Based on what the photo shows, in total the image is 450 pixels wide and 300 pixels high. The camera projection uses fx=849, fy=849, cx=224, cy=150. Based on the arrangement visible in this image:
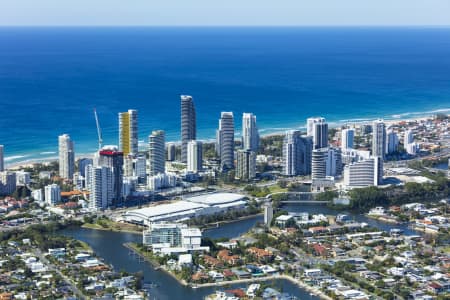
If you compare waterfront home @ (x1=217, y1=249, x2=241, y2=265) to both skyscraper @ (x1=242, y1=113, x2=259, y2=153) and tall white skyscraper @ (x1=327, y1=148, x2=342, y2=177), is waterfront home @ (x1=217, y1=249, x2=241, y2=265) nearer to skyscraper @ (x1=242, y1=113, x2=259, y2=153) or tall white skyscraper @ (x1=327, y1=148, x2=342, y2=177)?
tall white skyscraper @ (x1=327, y1=148, x2=342, y2=177)

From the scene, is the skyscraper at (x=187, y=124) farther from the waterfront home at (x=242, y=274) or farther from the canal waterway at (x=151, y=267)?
the waterfront home at (x=242, y=274)

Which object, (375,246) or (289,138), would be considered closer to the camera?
(375,246)

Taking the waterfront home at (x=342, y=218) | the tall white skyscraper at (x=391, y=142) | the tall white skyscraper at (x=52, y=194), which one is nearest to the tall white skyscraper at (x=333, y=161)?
the tall white skyscraper at (x=391, y=142)

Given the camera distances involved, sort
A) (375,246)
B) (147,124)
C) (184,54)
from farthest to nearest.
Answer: (184,54), (147,124), (375,246)

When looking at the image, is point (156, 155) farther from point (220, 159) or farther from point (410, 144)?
point (410, 144)

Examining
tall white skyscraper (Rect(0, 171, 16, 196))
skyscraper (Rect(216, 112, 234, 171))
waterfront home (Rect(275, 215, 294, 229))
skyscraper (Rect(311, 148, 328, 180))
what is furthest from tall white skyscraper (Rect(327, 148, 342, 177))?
tall white skyscraper (Rect(0, 171, 16, 196))

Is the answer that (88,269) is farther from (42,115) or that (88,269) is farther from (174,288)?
(42,115)

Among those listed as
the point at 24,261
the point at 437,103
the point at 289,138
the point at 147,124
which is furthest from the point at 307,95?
the point at 24,261
